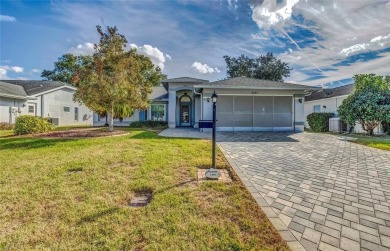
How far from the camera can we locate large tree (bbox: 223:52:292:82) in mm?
30344

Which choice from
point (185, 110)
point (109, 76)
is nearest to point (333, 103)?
point (185, 110)

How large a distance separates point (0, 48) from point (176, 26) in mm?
16803

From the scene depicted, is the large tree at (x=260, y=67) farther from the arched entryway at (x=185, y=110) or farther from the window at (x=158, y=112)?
the window at (x=158, y=112)

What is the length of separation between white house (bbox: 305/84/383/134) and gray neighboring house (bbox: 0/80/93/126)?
82.3ft

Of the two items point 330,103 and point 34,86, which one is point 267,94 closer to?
point 330,103

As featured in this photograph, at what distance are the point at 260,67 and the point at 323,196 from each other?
3088 cm

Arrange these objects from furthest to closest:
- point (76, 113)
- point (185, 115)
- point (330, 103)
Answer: point (76, 113), point (330, 103), point (185, 115)

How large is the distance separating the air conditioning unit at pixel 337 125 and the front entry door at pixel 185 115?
1240 centimetres

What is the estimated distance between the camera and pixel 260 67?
102 feet

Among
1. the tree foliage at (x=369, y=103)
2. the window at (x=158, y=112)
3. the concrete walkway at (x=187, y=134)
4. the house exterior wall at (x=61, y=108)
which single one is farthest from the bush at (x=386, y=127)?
the house exterior wall at (x=61, y=108)

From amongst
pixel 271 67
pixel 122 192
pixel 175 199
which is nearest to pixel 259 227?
pixel 175 199

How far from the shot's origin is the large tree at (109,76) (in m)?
10.7

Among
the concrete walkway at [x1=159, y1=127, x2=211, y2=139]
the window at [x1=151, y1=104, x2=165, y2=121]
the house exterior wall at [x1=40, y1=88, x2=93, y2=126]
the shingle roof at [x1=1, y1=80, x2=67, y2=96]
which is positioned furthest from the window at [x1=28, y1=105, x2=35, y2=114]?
the concrete walkway at [x1=159, y1=127, x2=211, y2=139]

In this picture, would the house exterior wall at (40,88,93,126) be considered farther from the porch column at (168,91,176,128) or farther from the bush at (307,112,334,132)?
the bush at (307,112,334,132)
